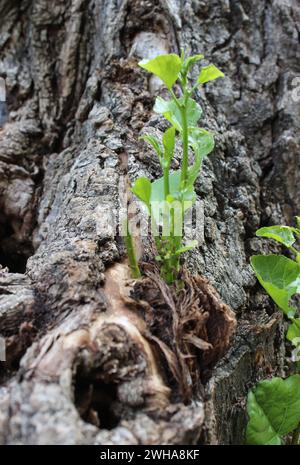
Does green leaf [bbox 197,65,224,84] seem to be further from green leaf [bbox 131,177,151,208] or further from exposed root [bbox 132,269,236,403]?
exposed root [bbox 132,269,236,403]

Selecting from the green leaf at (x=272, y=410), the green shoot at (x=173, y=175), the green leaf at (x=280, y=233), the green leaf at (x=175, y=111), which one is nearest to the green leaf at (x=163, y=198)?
the green shoot at (x=173, y=175)

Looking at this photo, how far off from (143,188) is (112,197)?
0.31m

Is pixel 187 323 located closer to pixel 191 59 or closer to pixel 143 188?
pixel 143 188

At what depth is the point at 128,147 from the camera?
131 cm

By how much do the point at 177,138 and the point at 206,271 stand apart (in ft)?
1.39

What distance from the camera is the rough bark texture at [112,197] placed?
2.47 ft

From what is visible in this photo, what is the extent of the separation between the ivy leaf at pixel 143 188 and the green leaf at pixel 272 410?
1.45 feet

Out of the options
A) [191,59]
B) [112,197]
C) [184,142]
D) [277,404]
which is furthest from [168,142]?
[277,404]

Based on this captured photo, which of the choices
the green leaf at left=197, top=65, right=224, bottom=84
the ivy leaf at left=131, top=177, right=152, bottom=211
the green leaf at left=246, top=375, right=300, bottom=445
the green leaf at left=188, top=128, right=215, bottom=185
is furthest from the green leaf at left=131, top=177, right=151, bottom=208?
the green leaf at left=246, top=375, right=300, bottom=445

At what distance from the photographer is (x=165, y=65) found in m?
0.85

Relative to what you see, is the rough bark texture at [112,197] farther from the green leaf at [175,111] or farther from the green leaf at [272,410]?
the green leaf at [175,111]

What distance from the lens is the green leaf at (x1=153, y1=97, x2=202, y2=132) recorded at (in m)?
0.92

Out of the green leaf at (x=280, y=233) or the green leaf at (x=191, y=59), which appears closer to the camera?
the green leaf at (x=191, y=59)

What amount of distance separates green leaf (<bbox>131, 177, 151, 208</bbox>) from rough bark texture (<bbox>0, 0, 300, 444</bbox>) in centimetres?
19
